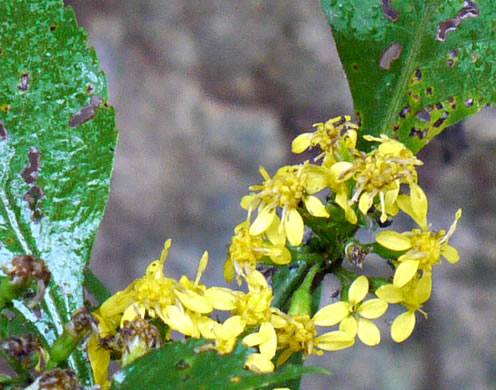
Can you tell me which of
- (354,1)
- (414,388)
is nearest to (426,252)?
(354,1)

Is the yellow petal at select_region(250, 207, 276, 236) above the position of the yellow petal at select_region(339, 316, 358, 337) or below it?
above

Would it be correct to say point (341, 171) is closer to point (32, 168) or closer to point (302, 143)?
point (302, 143)

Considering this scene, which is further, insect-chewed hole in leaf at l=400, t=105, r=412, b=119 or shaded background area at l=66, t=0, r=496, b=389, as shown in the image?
shaded background area at l=66, t=0, r=496, b=389

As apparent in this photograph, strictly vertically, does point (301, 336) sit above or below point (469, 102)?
below

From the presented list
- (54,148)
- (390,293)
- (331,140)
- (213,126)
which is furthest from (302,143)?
(213,126)

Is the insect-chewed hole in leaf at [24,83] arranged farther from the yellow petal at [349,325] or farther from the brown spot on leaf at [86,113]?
the yellow petal at [349,325]

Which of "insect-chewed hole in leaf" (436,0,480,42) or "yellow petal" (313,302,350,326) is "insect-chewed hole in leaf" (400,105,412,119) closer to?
"insect-chewed hole in leaf" (436,0,480,42)

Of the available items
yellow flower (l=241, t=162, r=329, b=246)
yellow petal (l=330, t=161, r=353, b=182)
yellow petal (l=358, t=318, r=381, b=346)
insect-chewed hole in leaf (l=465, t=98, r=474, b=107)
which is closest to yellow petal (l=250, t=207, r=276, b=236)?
yellow flower (l=241, t=162, r=329, b=246)
